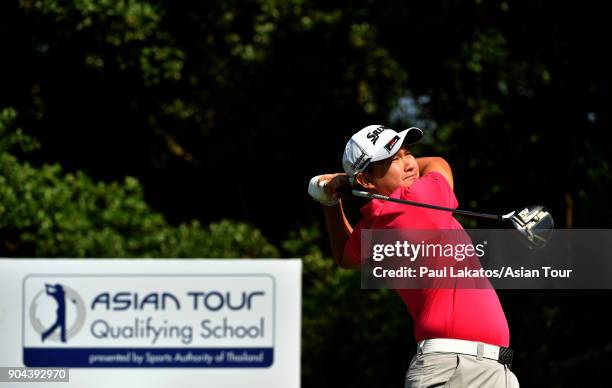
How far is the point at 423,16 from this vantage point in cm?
1163

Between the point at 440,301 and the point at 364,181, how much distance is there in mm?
581

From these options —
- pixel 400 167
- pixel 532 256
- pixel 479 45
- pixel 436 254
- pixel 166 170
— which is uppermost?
pixel 479 45

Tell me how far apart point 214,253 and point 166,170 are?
7.27ft

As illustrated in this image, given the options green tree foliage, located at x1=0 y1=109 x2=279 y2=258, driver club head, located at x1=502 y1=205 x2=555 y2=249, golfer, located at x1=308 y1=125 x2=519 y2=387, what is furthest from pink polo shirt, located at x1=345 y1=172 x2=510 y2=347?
green tree foliage, located at x1=0 y1=109 x2=279 y2=258

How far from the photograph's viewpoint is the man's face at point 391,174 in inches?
169

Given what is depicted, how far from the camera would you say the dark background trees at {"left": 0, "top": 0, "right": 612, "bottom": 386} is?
1002cm

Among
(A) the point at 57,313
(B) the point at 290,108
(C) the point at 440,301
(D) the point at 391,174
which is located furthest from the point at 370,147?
(B) the point at 290,108

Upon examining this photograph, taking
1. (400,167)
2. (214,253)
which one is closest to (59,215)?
(214,253)

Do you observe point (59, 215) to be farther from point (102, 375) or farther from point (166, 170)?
point (102, 375)

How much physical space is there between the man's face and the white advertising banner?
3.00 metres

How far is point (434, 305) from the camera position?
13.4 feet

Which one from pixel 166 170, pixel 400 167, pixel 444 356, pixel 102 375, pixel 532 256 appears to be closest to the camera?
pixel 444 356

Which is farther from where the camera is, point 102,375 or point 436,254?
point 102,375

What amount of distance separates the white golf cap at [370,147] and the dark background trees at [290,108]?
5211mm
